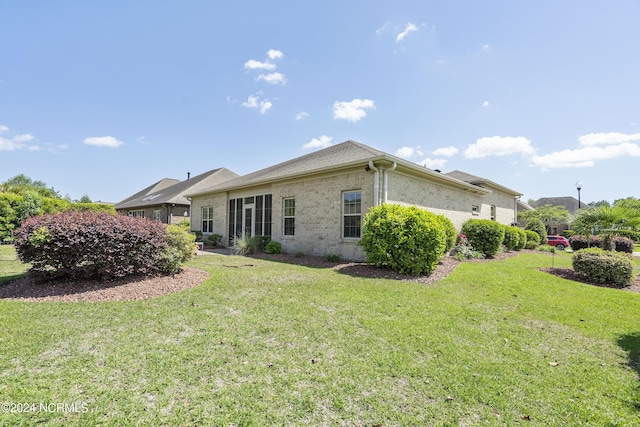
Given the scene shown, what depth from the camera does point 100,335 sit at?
3.69 meters

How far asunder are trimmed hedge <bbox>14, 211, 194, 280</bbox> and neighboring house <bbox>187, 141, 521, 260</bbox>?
5937mm

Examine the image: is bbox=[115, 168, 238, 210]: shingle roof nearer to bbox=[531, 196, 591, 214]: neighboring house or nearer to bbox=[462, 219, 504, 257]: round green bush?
bbox=[462, 219, 504, 257]: round green bush

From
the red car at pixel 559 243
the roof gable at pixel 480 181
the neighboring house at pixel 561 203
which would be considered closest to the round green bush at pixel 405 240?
the roof gable at pixel 480 181

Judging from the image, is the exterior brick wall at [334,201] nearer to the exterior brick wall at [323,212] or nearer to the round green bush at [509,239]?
the exterior brick wall at [323,212]

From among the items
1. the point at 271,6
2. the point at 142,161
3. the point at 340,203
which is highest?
the point at 271,6

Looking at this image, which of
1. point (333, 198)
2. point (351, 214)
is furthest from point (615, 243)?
point (333, 198)

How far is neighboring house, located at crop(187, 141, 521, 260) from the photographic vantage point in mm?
10320

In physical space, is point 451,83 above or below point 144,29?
below

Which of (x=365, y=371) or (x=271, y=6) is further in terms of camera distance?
(x=271, y=6)

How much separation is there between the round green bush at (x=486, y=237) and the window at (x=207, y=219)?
15.2m

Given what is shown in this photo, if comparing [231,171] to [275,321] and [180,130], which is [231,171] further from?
[275,321]

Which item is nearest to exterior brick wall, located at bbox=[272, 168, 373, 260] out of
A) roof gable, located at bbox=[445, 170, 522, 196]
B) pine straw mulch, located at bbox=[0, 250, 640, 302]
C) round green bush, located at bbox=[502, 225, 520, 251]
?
pine straw mulch, located at bbox=[0, 250, 640, 302]

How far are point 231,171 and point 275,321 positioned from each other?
25.9m

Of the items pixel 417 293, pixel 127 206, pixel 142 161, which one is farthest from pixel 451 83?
pixel 127 206
